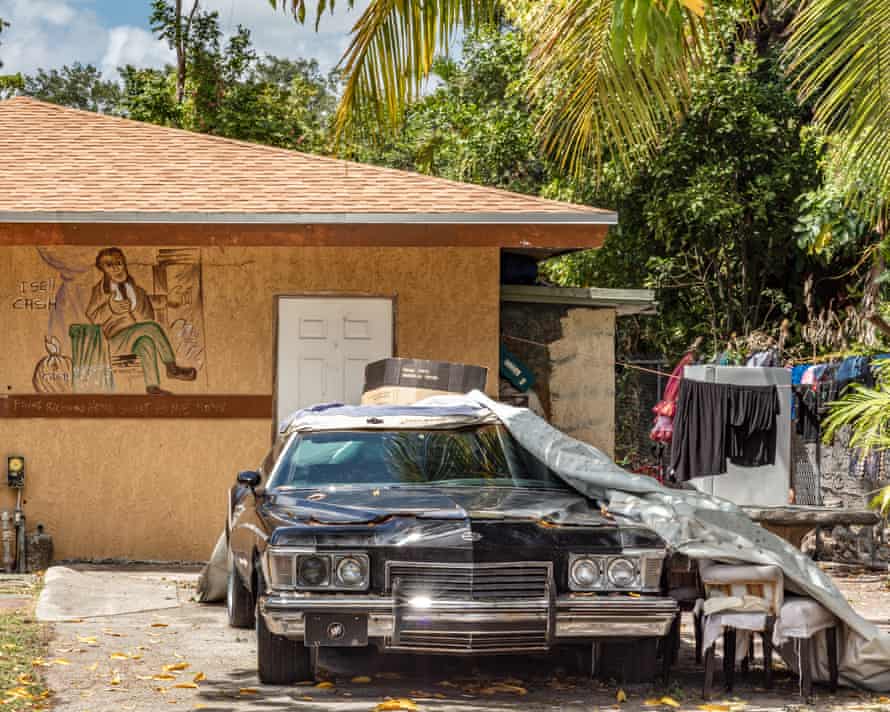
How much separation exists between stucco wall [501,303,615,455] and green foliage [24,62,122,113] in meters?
46.6

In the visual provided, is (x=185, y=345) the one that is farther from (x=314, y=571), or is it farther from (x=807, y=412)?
(x=807, y=412)

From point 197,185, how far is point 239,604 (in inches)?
214

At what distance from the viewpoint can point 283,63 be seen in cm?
6028

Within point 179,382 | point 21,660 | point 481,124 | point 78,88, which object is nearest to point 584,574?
point 21,660

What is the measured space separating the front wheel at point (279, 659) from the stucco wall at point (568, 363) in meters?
6.61

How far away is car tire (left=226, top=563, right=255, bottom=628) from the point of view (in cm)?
869

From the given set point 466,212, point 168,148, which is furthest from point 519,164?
point 466,212

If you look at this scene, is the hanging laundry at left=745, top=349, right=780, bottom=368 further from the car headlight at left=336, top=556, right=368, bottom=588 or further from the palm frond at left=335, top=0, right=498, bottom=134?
the car headlight at left=336, top=556, right=368, bottom=588

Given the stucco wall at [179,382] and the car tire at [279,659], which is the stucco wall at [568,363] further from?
the car tire at [279,659]

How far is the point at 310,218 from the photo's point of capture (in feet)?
39.5

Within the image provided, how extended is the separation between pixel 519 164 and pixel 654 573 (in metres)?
16.7

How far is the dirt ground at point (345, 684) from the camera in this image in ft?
21.4

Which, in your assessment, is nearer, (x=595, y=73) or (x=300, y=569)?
(x=300, y=569)

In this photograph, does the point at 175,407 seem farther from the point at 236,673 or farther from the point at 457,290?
the point at 236,673
